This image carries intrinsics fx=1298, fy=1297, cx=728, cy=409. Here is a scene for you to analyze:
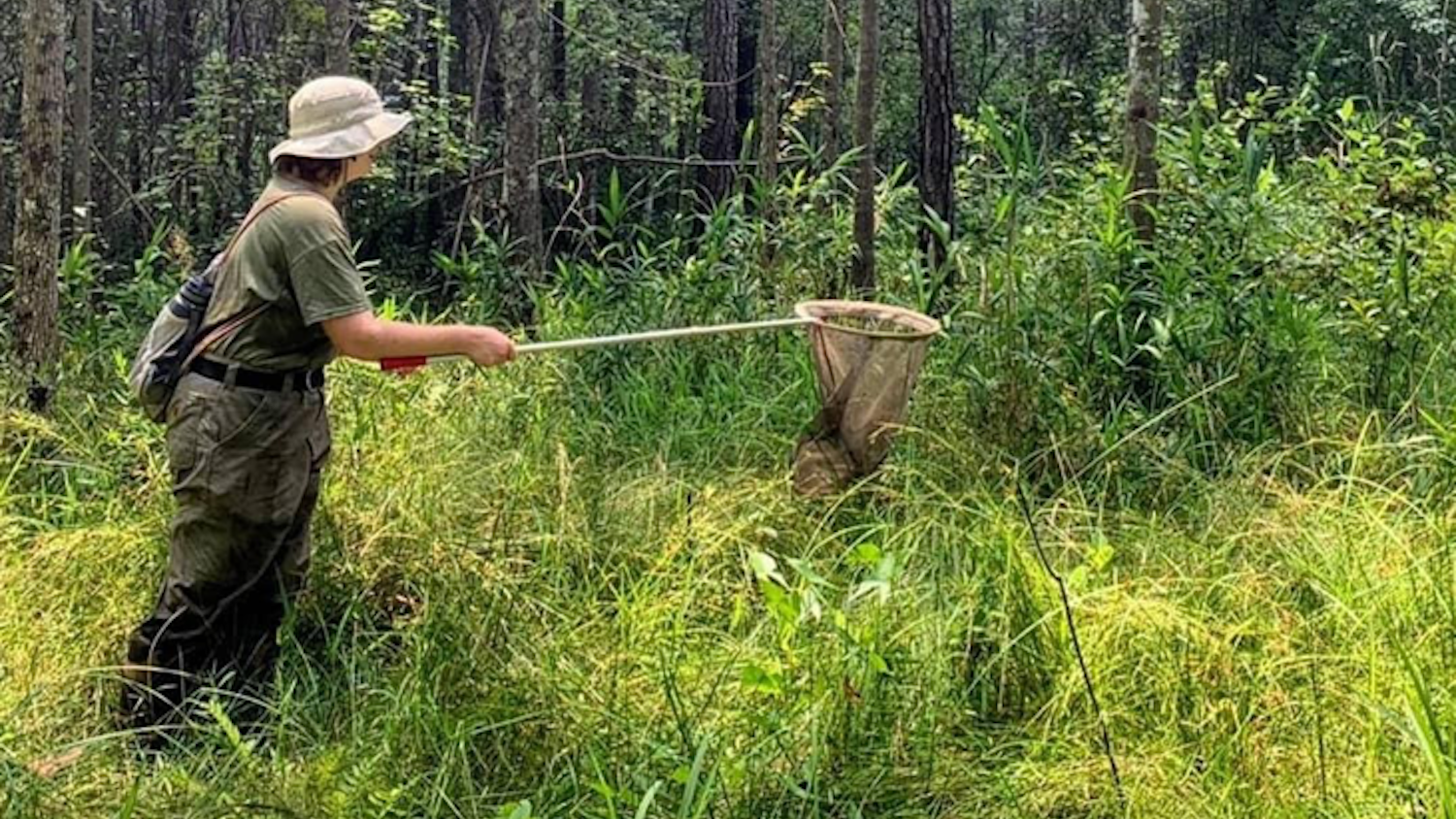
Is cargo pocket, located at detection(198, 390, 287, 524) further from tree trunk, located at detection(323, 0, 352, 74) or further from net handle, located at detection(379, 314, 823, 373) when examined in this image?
tree trunk, located at detection(323, 0, 352, 74)

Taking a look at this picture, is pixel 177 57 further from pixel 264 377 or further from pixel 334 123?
pixel 264 377

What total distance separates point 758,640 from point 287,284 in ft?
4.45

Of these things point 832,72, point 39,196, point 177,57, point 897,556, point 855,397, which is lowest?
point 897,556

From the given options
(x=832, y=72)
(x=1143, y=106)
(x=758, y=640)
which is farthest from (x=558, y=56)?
(x=758, y=640)

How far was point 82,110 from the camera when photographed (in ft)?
34.7

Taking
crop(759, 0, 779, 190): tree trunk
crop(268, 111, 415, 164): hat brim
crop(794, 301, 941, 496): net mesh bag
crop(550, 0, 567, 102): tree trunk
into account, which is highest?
crop(550, 0, 567, 102): tree trunk

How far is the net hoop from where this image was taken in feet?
13.0

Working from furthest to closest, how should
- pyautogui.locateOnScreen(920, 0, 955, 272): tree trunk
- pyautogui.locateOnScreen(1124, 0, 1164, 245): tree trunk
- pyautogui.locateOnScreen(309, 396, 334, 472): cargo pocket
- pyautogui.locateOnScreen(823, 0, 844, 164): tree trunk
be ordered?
pyautogui.locateOnScreen(823, 0, 844, 164): tree trunk → pyautogui.locateOnScreen(920, 0, 955, 272): tree trunk → pyautogui.locateOnScreen(1124, 0, 1164, 245): tree trunk → pyautogui.locateOnScreen(309, 396, 334, 472): cargo pocket

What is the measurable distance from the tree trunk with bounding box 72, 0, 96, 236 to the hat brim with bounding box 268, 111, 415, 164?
26.7 feet

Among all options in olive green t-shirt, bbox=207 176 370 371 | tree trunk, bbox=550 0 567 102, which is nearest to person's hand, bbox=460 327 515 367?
olive green t-shirt, bbox=207 176 370 371

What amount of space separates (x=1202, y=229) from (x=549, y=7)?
11656mm

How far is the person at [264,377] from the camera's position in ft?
9.42

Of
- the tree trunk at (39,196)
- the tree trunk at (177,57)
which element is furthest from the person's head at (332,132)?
the tree trunk at (177,57)

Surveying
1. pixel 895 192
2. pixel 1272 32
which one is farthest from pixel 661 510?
pixel 1272 32
